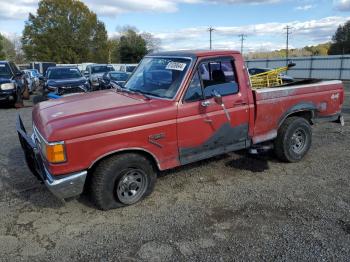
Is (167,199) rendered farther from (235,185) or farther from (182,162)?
(235,185)

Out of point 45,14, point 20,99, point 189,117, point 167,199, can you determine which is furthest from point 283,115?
point 45,14

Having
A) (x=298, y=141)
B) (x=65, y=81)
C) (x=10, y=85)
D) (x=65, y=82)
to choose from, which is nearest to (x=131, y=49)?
(x=65, y=81)

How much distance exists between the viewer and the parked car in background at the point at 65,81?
491 inches

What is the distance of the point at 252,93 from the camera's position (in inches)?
193

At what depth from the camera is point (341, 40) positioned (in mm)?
50375

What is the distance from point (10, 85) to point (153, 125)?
10934 millimetres

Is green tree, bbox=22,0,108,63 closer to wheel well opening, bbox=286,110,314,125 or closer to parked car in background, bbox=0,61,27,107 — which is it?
parked car in background, bbox=0,61,27,107

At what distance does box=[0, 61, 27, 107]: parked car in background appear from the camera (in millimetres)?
12758

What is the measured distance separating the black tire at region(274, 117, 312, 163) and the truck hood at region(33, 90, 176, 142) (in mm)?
2274

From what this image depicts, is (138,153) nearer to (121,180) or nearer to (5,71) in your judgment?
(121,180)

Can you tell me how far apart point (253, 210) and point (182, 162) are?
3.65ft

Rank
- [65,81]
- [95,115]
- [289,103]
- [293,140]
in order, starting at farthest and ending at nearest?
1. [65,81]
2. [293,140]
3. [289,103]
4. [95,115]

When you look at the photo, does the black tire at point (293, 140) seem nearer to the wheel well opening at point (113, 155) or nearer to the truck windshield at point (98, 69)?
the wheel well opening at point (113, 155)

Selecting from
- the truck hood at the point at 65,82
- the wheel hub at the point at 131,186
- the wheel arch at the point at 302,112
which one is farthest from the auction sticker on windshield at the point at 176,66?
the truck hood at the point at 65,82
